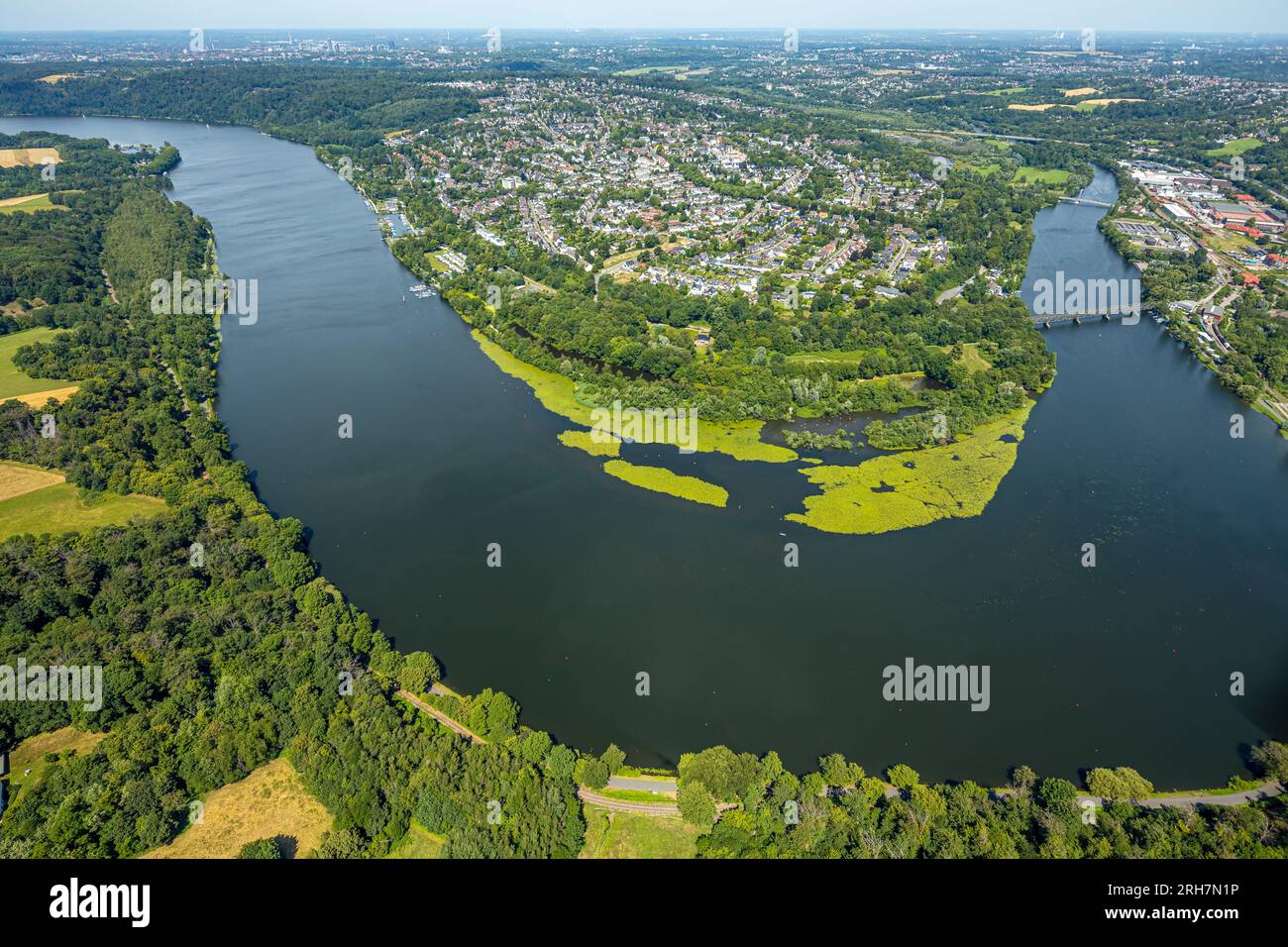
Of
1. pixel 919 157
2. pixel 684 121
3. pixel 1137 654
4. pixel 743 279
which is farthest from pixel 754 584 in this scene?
pixel 684 121

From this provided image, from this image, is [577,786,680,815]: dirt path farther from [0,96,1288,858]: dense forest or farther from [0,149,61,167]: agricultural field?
[0,149,61,167]: agricultural field

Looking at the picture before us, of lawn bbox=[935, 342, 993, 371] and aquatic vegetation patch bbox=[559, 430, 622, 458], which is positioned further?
lawn bbox=[935, 342, 993, 371]

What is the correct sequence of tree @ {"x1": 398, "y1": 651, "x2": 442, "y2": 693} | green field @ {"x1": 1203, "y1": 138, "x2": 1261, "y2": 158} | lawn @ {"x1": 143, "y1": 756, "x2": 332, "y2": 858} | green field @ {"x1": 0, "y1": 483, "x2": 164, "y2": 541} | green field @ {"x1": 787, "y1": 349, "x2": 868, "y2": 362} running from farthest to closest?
green field @ {"x1": 1203, "y1": 138, "x2": 1261, "y2": 158} → green field @ {"x1": 787, "y1": 349, "x2": 868, "y2": 362} → green field @ {"x1": 0, "y1": 483, "x2": 164, "y2": 541} → tree @ {"x1": 398, "y1": 651, "x2": 442, "y2": 693} → lawn @ {"x1": 143, "y1": 756, "x2": 332, "y2": 858}

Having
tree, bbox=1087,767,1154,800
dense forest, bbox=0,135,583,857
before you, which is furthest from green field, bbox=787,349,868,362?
dense forest, bbox=0,135,583,857

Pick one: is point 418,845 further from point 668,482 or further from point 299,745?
point 668,482

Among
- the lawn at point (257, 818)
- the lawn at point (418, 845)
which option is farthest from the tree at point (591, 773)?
the lawn at point (257, 818)

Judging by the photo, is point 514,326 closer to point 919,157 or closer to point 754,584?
point 754,584
